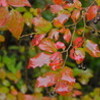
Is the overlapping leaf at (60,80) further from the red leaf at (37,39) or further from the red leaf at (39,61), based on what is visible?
the red leaf at (37,39)

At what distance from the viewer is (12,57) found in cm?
239

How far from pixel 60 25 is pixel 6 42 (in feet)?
3.51

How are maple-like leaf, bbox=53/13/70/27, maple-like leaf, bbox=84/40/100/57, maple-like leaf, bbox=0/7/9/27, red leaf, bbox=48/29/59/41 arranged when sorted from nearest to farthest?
maple-like leaf, bbox=0/7/9/27
maple-like leaf, bbox=84/40/100/57
maple-like leaf, bbox=53/13/70/27
red leaf, bbox=48/29/59/41

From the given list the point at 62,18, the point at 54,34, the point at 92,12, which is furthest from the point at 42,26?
the point at 92,12

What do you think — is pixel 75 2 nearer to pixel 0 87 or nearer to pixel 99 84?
pixel 0 87

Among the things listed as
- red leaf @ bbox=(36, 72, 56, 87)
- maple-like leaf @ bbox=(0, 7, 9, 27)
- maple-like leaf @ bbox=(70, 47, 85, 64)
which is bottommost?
red leaf @ bbox=(36, 72, 56, 87)

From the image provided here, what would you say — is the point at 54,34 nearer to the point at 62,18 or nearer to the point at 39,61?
the point at 62,18

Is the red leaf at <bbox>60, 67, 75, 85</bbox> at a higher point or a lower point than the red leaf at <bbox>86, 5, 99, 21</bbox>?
lower

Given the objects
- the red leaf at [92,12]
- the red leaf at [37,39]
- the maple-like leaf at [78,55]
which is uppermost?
the red leaf at [92,12]

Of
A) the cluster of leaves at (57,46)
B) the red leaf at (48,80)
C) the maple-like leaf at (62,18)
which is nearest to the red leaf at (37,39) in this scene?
the cluster of leaves at (57,46)

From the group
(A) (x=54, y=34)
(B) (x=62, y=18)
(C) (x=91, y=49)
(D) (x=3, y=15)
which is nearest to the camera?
(D) (x=3, y=15)

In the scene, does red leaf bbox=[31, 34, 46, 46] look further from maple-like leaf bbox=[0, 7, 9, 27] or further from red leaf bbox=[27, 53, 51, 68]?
maple-like leaf bbox=[0, 7, 9, 27]

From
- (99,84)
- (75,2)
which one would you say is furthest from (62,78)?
(99,84)

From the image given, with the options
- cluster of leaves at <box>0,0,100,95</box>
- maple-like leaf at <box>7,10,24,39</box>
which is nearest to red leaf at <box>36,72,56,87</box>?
cluster of leaves at <box>0,0,100,95</box>
